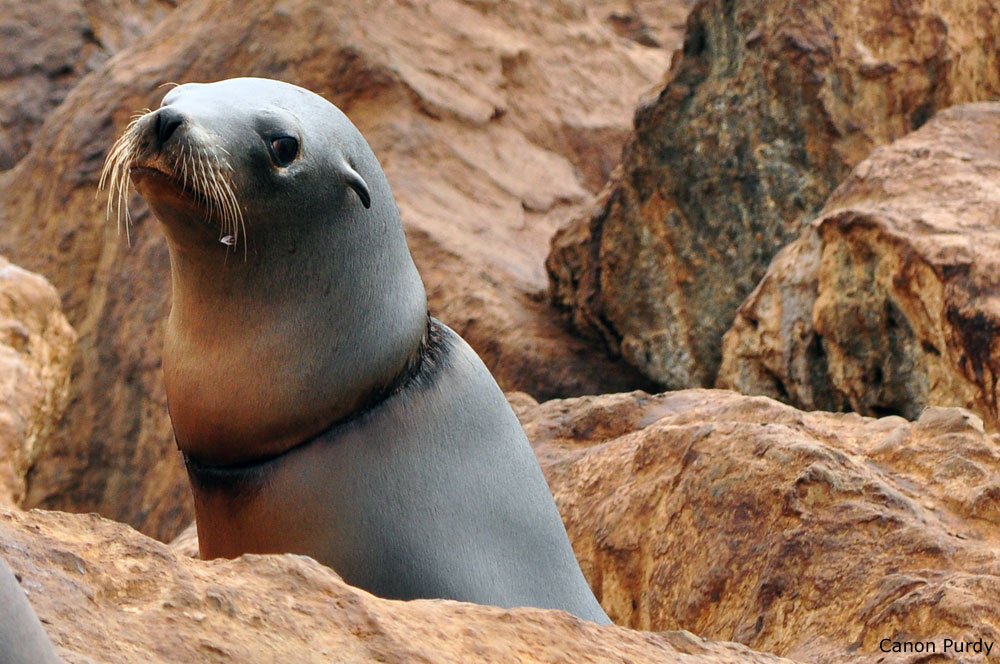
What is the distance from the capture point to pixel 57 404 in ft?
21.6

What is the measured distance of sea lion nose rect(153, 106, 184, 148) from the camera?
3.21 metres

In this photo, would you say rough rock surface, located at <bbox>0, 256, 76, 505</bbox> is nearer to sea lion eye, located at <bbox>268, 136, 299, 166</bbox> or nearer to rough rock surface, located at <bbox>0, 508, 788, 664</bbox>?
sea lion eye, located at <bbox>268, 136, 299, 166</bbox>

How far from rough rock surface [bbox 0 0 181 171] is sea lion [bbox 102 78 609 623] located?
737 centimetres

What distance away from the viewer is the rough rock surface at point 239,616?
203 centimetres

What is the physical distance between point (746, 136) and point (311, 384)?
13.1 feet

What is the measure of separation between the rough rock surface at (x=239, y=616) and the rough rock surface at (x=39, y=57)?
856 centimetres

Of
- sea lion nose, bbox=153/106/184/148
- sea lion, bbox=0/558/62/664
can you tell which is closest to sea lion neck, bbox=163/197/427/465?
sea lion nose, bbox=153/106/184/148

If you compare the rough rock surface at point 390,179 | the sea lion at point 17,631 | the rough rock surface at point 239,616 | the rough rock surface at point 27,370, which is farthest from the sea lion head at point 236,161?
the rough rock surface at point 390,179

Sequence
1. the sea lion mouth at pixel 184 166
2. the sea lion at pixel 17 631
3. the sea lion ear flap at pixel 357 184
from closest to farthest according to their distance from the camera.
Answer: the sea lion at pixel 17 631, the sea lion mouth at pixel 184 166, the sea lion ear flap at pixel 357 184

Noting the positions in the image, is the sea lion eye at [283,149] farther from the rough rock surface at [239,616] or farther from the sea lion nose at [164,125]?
the rough rock surface at [239,616]

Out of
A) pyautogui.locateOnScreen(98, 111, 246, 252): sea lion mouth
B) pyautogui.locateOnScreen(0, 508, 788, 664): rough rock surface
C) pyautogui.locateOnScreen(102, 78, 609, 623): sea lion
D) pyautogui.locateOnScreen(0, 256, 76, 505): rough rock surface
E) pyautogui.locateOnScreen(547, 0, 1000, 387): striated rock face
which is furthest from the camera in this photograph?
pyautogui.locateOnScreen(547, 0, 1000, 387): striated rock face

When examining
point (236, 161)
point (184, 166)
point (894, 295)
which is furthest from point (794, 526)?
point (184, 166)

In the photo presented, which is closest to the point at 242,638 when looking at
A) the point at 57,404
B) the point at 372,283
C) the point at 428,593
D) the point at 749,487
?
the point at 428,593

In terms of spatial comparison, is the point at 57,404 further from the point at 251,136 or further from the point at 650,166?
the point at 251,136
